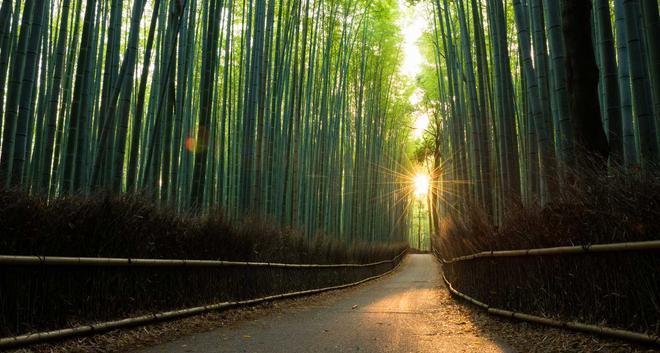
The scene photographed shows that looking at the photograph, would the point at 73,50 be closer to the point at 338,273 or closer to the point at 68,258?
the point at 68,258

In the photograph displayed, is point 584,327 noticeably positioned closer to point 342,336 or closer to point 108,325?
point 342,336

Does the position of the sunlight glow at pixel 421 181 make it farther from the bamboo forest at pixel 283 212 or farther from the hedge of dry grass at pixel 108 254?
the hedge of dry grass at pixel 108 254

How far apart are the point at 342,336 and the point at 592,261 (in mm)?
1805

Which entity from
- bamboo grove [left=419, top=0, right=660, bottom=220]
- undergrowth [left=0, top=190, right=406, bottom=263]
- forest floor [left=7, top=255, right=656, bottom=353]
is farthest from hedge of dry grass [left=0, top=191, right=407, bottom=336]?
bamboo grove [left=419, top=0, right=660, bottom=220]

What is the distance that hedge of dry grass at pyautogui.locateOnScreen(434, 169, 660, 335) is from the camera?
2586 mm

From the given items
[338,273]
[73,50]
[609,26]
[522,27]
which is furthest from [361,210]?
[609,26]

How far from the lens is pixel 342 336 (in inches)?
156

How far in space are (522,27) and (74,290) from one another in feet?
14.8

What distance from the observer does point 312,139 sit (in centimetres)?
1107

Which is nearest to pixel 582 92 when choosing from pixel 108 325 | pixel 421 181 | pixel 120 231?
pixel 120 231

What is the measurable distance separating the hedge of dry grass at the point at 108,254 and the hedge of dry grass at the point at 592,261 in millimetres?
2716

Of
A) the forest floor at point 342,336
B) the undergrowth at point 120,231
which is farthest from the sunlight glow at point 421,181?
the forest floor at point 342,336

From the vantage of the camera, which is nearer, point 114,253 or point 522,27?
point 114,253

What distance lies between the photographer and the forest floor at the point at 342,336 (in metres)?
3.23
